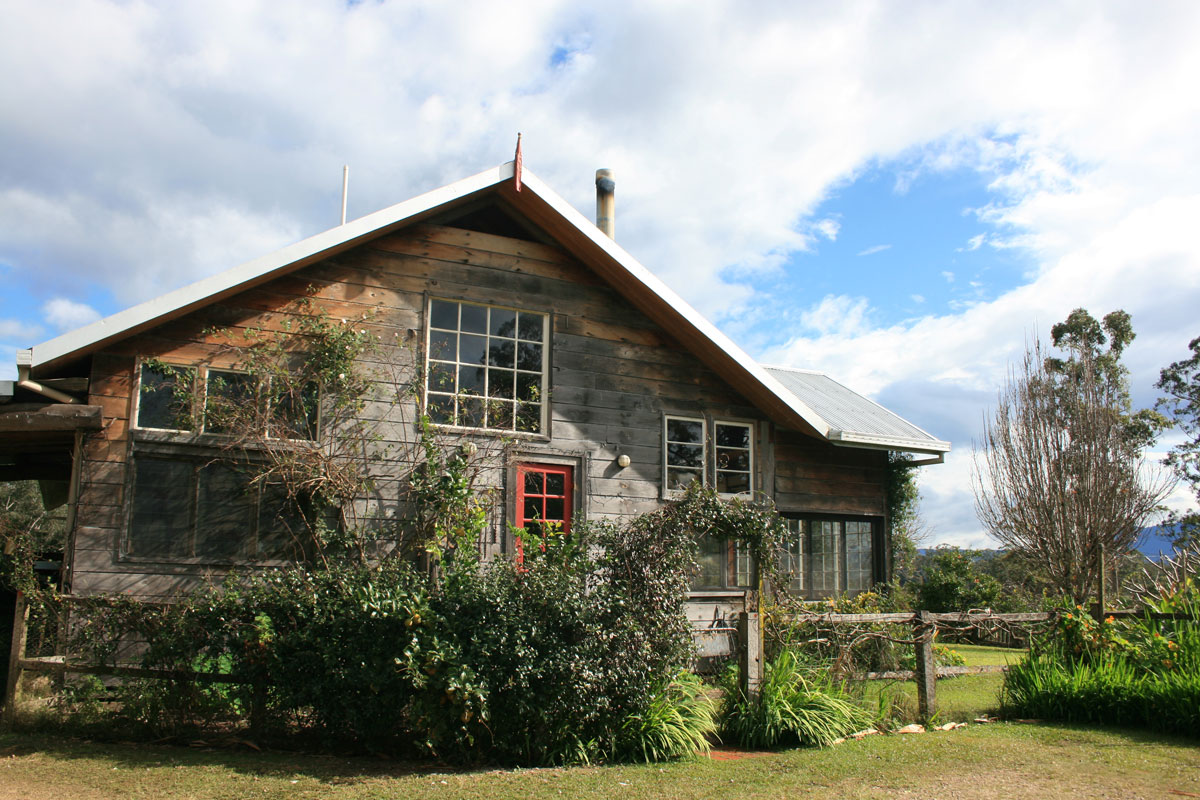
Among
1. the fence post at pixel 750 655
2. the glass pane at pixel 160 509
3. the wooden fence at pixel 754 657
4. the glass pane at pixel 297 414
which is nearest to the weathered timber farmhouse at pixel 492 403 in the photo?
the glass pane at pixel 160 509

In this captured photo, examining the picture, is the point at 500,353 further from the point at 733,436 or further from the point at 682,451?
the point at 733,436

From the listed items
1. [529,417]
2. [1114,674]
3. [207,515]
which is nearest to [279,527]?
[207,515]

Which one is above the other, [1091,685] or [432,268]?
[432,268]

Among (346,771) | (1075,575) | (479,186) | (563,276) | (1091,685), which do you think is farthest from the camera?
(1075,575)

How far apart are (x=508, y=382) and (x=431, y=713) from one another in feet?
15.4

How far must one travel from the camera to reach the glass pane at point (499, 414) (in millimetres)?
10359

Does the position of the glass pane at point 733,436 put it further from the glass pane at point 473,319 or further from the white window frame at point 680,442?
the glass pane at point 473,319

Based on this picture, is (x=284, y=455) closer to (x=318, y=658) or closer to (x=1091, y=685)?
(x=318, y=658)

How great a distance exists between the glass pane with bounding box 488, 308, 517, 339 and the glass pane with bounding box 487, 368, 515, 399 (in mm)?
456

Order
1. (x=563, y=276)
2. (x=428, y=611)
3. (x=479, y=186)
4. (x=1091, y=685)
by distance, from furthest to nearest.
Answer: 1. (x=563, y=276)
2. (x=479, y=186)
3. (x=1091, y=685)
4. (x=428, y=611)

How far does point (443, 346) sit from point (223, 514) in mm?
2985

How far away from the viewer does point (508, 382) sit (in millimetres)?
10555

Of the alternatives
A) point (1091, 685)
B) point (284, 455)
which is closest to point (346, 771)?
point (284, 455)

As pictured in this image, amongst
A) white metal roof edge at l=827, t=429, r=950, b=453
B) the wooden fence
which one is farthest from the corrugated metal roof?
the wooden fence
